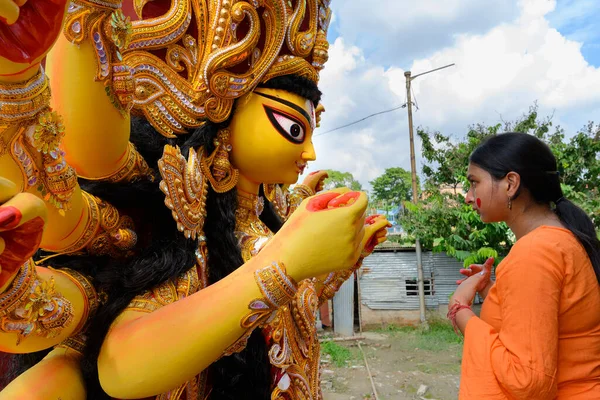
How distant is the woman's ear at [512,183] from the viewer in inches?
54.0

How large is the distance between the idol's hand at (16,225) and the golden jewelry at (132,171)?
508mm

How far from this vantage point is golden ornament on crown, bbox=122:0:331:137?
1.21 m

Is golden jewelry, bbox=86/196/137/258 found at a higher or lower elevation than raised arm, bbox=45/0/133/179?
lower

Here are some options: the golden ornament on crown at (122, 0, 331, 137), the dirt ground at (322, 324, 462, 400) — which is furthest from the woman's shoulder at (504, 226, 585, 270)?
the dirt ground at (322, 324, 462, 400)

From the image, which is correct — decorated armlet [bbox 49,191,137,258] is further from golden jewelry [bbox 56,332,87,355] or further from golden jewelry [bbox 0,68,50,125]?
golden jewelry [bbox 0,68,50,125]

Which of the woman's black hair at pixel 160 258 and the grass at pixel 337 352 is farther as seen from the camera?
the grass at pixel 337 352

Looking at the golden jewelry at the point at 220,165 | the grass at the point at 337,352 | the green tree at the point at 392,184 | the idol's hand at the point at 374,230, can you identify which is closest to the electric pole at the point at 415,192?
the grass at the point at 337,352

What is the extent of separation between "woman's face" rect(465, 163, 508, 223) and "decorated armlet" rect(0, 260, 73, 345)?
1.27 meters

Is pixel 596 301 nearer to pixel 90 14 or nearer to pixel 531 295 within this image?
pixel 531 295

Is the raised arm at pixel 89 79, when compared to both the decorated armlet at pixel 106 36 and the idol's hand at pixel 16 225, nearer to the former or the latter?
the decorated armlet at pixel 106 36

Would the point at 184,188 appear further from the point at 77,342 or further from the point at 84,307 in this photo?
the point at 77,342

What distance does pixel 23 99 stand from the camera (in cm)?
71

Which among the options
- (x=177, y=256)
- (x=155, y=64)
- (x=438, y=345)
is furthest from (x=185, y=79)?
(x=438, y=345)

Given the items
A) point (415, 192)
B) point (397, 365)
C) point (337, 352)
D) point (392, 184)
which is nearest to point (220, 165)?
point (397, 365)
